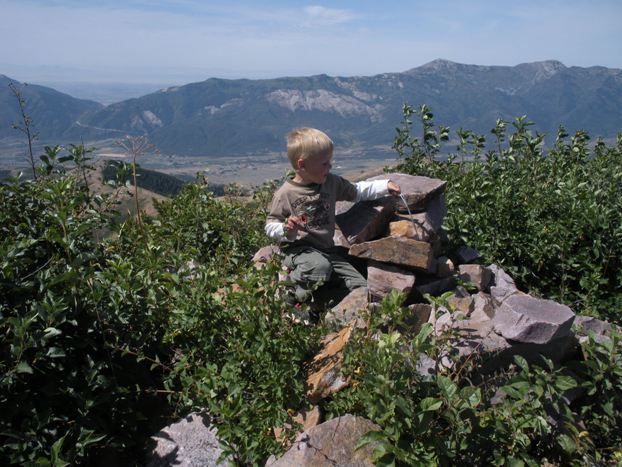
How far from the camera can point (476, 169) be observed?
791 cm

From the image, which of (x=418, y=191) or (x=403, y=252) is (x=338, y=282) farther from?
(x=418, y=191)

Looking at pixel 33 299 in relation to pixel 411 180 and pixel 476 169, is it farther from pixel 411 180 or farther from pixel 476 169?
pixel 476 169

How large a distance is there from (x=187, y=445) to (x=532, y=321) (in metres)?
3.06

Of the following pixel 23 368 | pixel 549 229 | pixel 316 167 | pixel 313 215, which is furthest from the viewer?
pixel 549 229

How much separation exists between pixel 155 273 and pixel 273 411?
1.66 meters

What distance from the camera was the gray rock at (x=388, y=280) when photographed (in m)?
5.32

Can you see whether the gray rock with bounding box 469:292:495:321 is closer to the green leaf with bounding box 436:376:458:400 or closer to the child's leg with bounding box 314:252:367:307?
the child's leg with bounding box 314:252:367:307

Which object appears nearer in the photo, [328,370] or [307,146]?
[328,370]

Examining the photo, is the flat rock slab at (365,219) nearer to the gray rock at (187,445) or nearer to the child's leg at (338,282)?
the child's leg at (338,282)

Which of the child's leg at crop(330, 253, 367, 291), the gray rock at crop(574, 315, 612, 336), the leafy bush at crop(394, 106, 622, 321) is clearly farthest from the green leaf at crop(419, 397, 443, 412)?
the leafy bush at crop(394, 106, 622, 321)

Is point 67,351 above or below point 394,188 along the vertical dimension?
below

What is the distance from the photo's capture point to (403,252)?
5.46m

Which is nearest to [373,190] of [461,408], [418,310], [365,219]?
[365,219]

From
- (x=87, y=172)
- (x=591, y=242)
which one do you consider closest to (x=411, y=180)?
(x=591, y=242)
